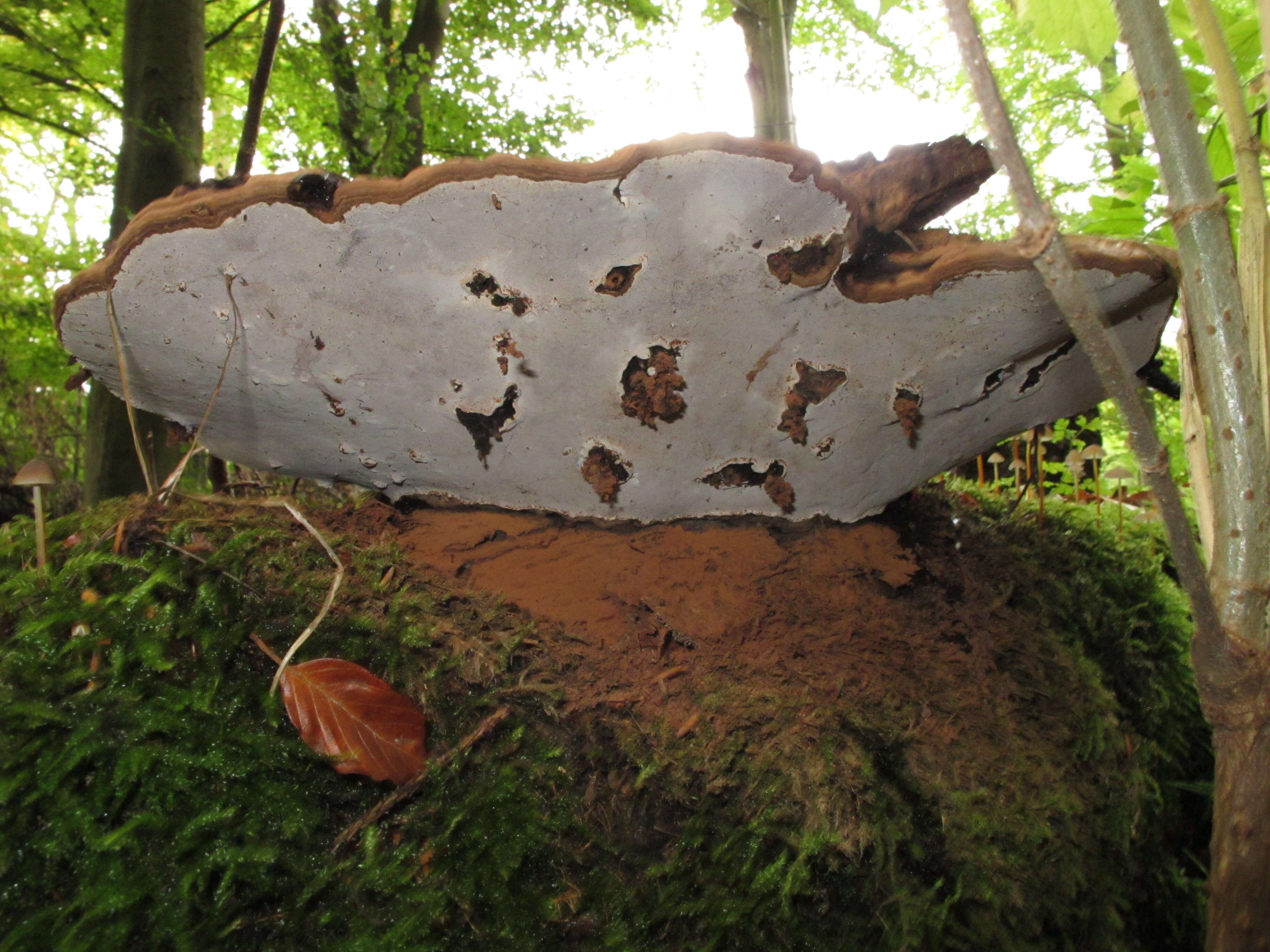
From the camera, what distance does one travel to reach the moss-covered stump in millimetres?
849

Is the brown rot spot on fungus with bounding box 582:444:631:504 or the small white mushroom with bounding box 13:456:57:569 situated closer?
the small white mushroom with bounding box 13:456:57:569

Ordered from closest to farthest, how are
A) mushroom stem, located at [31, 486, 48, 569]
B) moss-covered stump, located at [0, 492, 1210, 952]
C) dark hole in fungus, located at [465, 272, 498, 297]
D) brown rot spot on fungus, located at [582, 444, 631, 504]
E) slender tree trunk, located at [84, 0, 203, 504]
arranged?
moss-covered stump, located at [0, 492, 1210, 952]
dark hole in fungus, located at [465, 272, 498, 297]
mushroom stem, located at [31, 486, 48, 569]
brown rot spot on fungus, located at [582, 444, 631, 504]
slender tree trunk, located at [84, 0, 203, 504]

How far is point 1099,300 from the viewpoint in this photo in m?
1.10

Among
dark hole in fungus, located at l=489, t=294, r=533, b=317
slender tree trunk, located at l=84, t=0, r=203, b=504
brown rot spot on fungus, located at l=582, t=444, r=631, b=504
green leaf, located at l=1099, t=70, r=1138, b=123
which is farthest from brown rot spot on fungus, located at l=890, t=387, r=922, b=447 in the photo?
slender tree trunk, located at l=84, t=0, r=203, b=504

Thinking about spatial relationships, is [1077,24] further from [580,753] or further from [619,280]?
[580,753]

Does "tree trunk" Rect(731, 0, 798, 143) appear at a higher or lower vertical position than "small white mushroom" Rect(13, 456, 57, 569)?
higher

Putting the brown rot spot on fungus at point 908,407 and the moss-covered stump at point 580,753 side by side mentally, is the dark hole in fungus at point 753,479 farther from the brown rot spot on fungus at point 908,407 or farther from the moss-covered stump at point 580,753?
the brown rot spot on fungus at point 908,407

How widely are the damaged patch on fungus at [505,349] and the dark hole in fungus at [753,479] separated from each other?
0.47 meters

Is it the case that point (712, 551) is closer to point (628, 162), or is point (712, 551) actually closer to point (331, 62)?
point (628, 162)

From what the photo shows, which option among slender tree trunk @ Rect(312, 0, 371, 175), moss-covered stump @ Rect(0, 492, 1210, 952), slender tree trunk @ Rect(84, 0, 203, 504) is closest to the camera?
moss-covered stump @ Rect(0, 492, 1210, 952)

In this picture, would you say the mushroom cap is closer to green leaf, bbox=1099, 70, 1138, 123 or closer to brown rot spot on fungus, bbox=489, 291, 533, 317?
brown rot spot on fungus, bbox=489, 291, 533, 317

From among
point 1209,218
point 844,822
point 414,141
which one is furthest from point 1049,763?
point 414,141

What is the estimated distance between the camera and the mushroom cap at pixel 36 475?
1.29 meters

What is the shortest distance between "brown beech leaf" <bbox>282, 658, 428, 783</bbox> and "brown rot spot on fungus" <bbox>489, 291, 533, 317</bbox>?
0.60 meters
